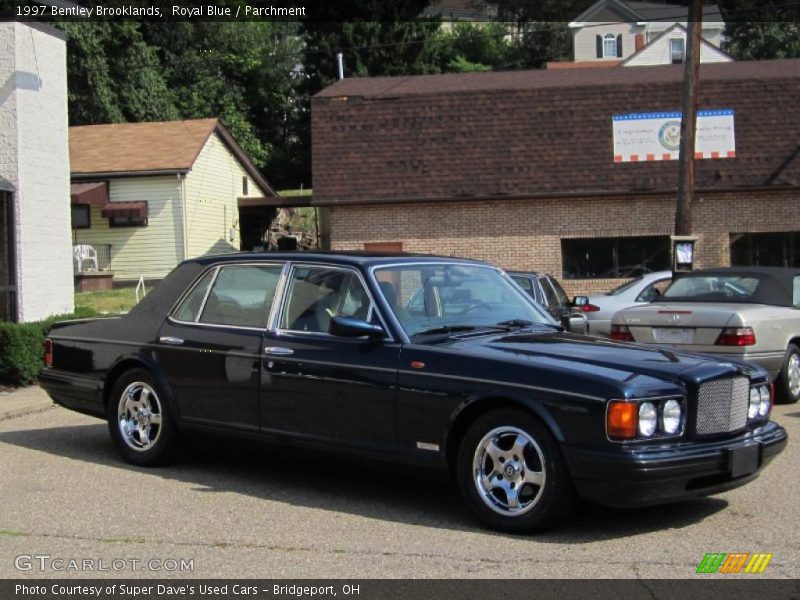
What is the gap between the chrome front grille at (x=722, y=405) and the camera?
5652 millimetres

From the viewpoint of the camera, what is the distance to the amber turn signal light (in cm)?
536

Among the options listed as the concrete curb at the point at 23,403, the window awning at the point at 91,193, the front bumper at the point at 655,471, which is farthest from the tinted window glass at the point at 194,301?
the window awning at the point at 91,193

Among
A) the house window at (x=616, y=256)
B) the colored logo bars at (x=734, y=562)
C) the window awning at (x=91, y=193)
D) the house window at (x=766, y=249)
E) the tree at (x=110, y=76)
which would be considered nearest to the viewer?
the colored logo bars at (x=734, y=562)

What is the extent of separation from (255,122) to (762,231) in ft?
136

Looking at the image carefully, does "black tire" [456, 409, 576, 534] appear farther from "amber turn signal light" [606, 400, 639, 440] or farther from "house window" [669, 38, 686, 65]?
"house window" [669, 38, 686, 65]

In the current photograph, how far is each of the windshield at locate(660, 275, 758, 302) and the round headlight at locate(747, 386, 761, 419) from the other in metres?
5.35

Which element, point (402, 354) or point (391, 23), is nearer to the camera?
point (402, 354)

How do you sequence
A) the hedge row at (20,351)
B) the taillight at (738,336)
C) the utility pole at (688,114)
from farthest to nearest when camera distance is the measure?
the utility pole at (688,114)
the hedge row at (20,351)
the taillight at (738,336)

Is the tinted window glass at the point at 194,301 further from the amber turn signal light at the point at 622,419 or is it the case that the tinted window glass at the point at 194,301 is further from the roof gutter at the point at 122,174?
the roof gutter at the point at 122,174

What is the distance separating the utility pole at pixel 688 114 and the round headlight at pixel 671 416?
1477 cm

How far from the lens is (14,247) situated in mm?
14172

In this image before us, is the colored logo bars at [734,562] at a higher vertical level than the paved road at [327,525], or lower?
lower

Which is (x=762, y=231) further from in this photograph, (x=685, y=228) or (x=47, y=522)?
(x=47, y=522)
